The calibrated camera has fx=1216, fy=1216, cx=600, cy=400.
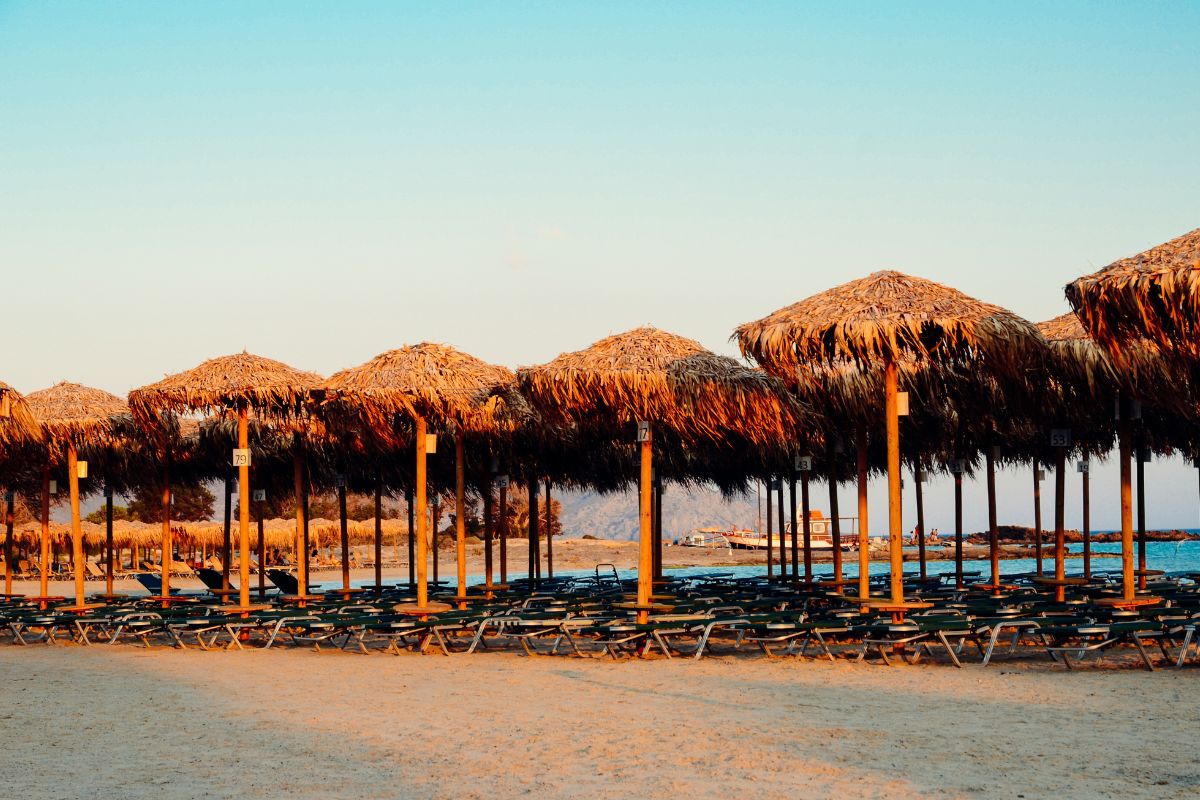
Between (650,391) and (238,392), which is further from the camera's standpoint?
(238,392)

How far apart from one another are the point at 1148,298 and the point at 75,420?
10.8 meters

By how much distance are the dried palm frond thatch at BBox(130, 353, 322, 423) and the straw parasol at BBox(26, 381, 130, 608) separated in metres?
1.04

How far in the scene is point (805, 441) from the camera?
1524 cm

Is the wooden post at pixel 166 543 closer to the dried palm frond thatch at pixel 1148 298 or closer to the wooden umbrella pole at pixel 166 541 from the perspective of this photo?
the wooden umbrella pole at pixel 166 541

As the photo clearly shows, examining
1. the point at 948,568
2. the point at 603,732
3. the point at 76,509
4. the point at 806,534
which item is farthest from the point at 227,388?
the point at 948,568

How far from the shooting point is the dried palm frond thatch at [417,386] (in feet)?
38.6

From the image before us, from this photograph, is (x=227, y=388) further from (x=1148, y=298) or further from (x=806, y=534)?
(x=1148, y=298)

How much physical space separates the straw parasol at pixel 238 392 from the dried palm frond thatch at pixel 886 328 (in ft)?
15.9

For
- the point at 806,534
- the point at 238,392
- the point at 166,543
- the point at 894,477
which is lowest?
the point at 806,534

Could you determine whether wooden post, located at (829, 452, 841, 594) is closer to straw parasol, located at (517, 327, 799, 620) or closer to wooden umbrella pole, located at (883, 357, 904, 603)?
straw parasol, located at (517, 327, 799, 620)

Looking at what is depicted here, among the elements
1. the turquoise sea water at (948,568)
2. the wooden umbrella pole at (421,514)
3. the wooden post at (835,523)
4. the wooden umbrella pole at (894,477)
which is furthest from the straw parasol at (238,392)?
the turquoise sea water at (948,568)

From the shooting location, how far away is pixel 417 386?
38.5 feet

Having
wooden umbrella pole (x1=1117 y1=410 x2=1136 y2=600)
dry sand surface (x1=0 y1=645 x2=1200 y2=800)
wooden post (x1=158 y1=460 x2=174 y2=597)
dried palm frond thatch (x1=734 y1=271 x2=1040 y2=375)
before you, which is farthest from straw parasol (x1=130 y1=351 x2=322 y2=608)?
wooden umbrella pole (x1=1117 y1=410 x2=1136 y2=600)

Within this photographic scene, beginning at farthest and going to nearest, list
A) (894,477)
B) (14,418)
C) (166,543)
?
(166,543) → (14,418) → (894,477)
